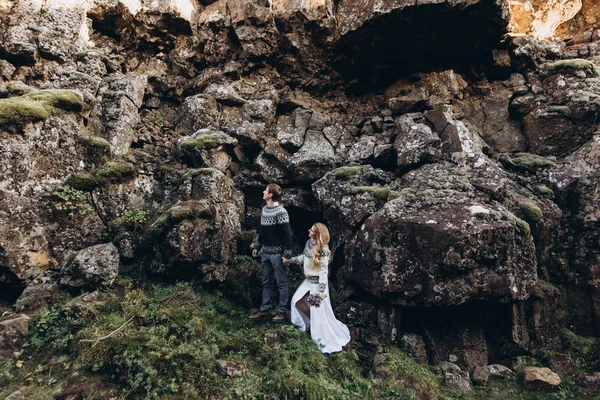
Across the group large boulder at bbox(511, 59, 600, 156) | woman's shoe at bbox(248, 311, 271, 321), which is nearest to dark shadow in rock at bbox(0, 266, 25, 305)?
woman's shoe at bbox(248, 311, 271, 321)

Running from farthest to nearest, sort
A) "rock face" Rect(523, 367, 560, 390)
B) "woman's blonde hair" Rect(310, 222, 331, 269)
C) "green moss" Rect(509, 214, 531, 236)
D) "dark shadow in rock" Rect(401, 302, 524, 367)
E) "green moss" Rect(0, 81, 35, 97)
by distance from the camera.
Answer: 1. "green moss" Rect(0, 81, 35, 97)
2. "green moss" Rect(509, 214, 531, 236)
3. "dark shadow in rock" Rect(401, 302, 524, 367)
4. "woman's blonde hair" Rect(310, 222, 331, 269)
5. "rock face" Rect(523, 367, 560, 390)

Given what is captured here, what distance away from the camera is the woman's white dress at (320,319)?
7.32 m

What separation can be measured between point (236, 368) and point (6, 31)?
43.8 feet

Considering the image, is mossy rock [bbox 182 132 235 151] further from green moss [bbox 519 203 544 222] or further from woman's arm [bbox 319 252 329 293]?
green moss [bbox 519 203 544 222]

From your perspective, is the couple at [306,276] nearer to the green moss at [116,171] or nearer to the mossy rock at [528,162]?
the green moss at [116,171]

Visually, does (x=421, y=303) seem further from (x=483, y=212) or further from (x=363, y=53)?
(x=363, y=53)

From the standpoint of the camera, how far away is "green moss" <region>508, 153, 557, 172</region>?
35.2ft

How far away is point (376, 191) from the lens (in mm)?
9805

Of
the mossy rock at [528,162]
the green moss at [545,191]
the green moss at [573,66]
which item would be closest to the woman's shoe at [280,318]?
the green moss at [545,191]

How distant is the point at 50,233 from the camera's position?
8492 mm

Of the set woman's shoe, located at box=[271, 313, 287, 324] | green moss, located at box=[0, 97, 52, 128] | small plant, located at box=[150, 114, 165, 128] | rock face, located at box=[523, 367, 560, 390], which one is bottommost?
rock face, located at box=[523, 367, 560, 390]

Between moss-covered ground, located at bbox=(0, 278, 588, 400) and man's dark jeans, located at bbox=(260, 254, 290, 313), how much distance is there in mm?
581

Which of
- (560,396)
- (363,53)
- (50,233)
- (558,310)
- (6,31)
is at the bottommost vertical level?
→ (560,396)

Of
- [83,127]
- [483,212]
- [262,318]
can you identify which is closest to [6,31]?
[83,127]
